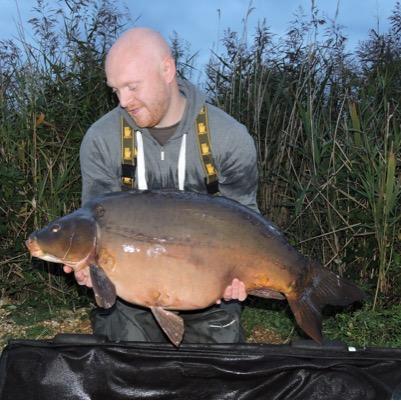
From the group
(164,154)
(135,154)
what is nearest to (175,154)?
(164,154)

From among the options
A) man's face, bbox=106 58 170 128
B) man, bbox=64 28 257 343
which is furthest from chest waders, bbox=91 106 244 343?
man's face, bbox=106 58 170 128

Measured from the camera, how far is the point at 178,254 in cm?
207

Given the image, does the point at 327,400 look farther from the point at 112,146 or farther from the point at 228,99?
the point at 228,99

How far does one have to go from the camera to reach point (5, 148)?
365cm

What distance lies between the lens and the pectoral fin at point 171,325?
2.09 metres

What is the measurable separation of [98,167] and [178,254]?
0.64m

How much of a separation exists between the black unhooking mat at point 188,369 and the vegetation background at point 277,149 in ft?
2.85

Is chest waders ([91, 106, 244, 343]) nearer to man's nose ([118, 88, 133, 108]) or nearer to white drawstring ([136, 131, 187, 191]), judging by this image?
white drawstring ([136, 131, 187, 191])

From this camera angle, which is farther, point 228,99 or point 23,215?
point 228,99

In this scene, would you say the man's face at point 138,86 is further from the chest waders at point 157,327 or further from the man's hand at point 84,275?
the chest waders at point 157,327

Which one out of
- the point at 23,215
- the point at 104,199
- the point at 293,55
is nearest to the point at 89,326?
the point at 23,215

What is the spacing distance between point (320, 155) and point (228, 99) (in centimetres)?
71

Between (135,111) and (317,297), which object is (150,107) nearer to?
(135,111)

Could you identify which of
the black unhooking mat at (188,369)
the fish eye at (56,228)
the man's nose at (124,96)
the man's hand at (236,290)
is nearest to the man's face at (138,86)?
the man's nose at (124,96)
